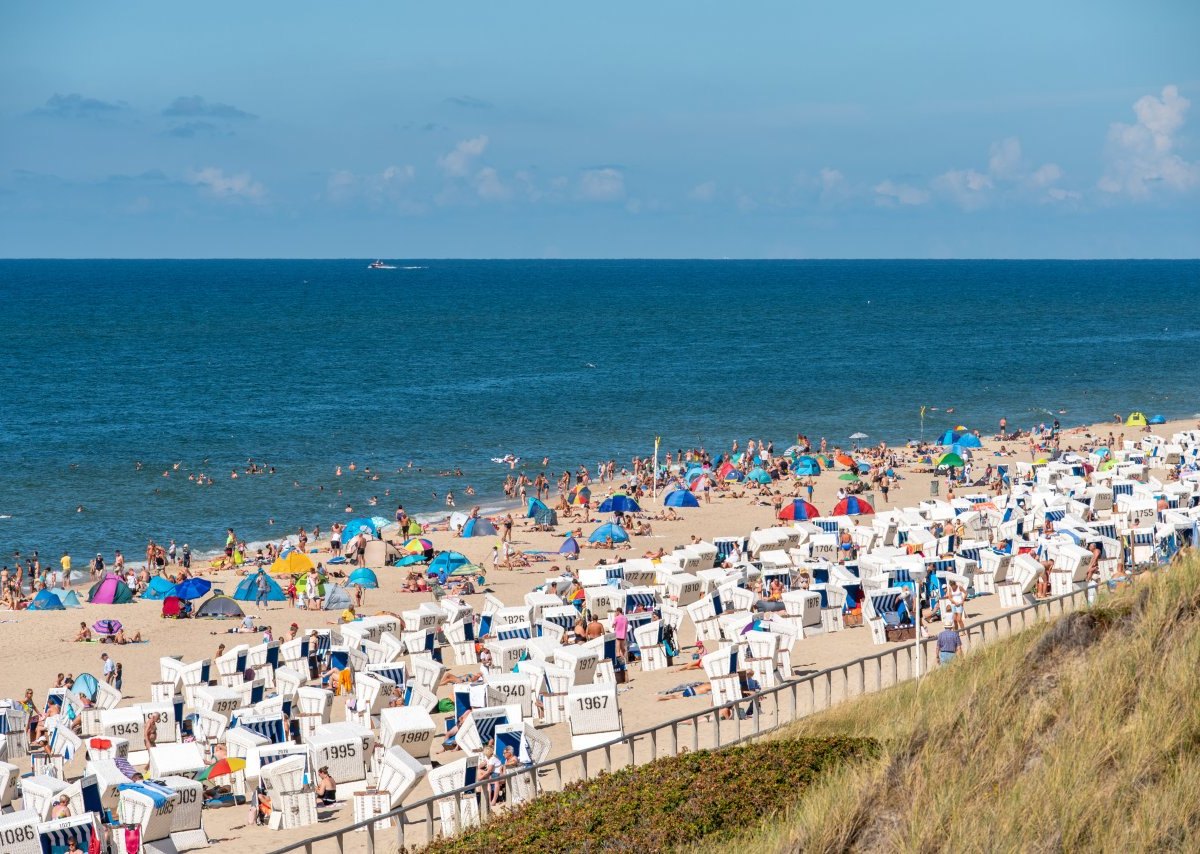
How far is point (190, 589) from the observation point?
2881 cm

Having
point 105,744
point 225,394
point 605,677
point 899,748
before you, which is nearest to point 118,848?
point 105,744

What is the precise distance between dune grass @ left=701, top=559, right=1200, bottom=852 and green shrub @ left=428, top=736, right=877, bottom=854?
399mm

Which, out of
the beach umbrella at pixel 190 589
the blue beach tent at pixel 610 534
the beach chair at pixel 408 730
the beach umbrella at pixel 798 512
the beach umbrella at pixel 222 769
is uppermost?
the beach umbrella at pixel 798 512

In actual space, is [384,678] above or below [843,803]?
below

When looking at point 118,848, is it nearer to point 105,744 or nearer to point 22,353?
point 105,744

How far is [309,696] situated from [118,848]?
5.15 metres

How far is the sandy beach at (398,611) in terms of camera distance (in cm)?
1894

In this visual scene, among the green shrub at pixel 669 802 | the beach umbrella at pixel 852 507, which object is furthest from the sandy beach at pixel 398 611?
the green shrub at pixel 669 802

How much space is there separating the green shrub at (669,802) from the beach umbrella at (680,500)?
2589 centimetres

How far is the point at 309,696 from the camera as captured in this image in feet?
62.8

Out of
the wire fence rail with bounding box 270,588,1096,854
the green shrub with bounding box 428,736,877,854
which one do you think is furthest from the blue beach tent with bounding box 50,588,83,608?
the green shrub with bounding box 428,736,877,854

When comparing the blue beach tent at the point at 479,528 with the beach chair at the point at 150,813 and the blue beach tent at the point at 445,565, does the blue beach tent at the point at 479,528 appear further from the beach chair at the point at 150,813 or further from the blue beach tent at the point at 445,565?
the beach chair at the point at 150,813

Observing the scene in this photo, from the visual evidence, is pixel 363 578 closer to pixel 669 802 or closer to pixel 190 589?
pixel 190 589

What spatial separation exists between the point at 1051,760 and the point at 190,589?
2361cm
